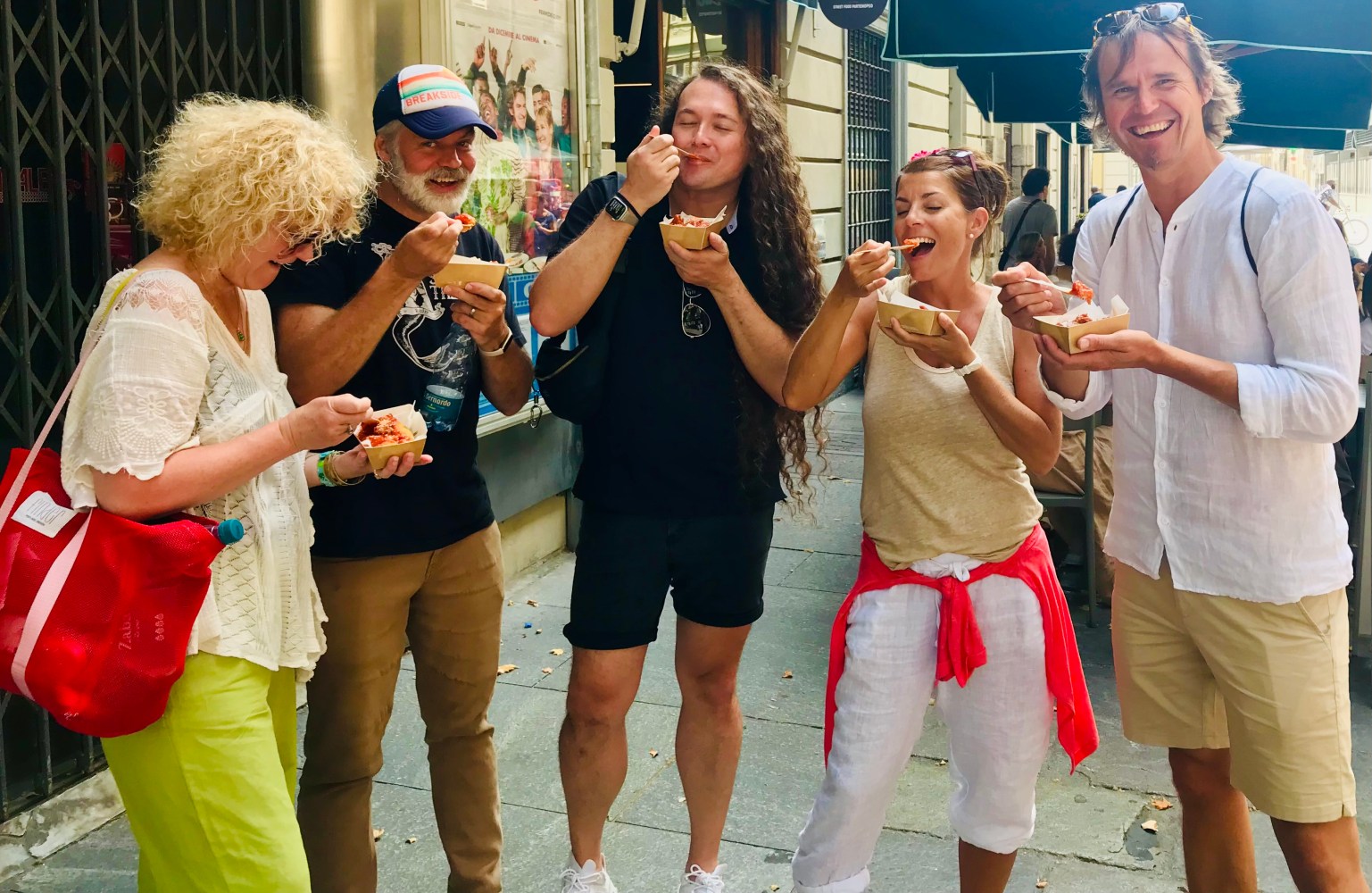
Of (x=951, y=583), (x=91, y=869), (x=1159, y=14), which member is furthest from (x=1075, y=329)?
(x=91, y=869)

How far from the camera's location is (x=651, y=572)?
3.08m

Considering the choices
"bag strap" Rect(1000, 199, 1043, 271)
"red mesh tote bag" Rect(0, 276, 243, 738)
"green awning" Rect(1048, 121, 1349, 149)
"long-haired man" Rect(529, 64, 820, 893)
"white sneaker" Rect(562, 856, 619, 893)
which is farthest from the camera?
"bag strap" Rect(1000, 199, 1043, 271)

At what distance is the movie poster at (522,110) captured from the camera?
18.4 feet

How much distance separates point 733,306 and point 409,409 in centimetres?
83

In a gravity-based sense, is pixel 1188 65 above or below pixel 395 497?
above

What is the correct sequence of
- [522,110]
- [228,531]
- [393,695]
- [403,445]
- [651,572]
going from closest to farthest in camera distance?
[228,531] → [403,445] → [393,695] → [651,572] → [522,110]

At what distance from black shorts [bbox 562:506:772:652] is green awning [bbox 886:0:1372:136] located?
10.3 ft

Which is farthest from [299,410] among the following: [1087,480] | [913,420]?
[1087,480]

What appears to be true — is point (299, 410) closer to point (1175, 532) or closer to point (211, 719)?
point (211, 719)

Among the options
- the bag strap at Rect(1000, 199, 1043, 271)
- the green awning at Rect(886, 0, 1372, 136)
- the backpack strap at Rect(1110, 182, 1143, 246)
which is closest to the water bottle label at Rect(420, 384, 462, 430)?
the backpack strap at Rect(1110, 182, 1143, 246)

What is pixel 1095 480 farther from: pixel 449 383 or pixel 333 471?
pixel 333 471

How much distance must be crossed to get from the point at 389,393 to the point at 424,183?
1.57 feet

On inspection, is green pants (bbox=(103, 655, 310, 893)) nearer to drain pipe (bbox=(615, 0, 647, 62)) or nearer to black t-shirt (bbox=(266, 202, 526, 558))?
black t-shirt (bbox=(266, 202, 526, 558))

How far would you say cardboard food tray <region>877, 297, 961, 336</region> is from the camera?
262 cm
